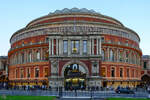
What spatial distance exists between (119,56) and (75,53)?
59.1 ft

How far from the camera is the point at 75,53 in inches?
2083

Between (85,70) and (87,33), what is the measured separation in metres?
8.70

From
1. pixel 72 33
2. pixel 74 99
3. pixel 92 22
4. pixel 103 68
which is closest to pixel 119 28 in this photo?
pixel 92 22

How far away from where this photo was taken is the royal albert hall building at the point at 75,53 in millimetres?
52219

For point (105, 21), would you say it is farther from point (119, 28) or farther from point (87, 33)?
point (87, 33)

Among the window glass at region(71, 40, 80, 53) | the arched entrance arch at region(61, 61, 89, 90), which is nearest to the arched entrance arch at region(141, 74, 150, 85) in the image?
the arched entrance arch at region(61, 61, 89, 90)

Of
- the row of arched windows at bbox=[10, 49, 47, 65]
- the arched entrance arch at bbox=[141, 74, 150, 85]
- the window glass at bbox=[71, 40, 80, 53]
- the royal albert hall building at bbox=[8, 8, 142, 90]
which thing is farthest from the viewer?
the arched entrance arch at bbox=[141, 74, 150, 85]

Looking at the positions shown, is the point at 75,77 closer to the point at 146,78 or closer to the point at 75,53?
the point at 75,53

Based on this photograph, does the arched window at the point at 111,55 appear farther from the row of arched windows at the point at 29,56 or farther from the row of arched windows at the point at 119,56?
the row of arched windows at the point at 29,56

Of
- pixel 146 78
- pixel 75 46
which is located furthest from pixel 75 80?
pixel 146 78

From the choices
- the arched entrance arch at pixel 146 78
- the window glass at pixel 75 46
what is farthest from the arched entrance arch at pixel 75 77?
the arched entrance arch at pixel 146 78

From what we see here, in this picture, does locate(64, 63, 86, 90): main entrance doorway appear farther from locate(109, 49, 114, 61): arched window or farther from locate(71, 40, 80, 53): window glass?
locate(109, 49, 114, 61): arched window

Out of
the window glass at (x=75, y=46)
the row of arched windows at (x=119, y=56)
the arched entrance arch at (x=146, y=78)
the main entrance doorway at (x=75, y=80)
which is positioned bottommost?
the arched entrance arch at (x=146, y=78)

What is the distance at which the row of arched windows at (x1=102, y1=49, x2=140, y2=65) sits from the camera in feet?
207
